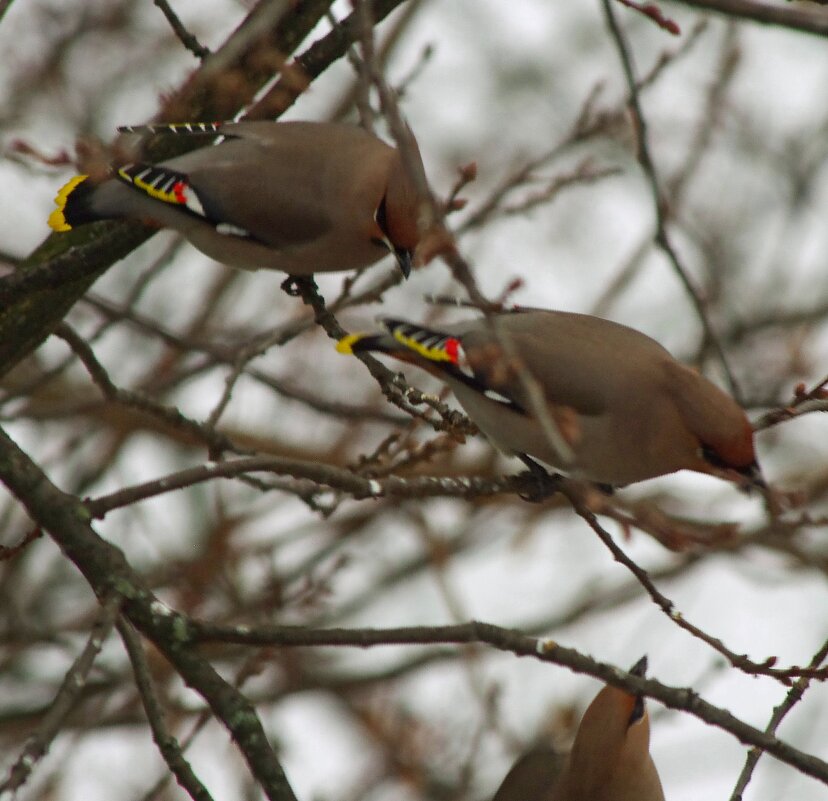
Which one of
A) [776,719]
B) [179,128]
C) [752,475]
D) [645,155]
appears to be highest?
[179,128]

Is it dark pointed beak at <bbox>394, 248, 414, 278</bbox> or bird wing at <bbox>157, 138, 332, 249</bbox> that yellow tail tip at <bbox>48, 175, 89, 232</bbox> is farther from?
dark pointed beak at <bbox>394, 248, 414, 278</bbox>

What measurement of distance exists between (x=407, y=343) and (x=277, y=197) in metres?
1.01

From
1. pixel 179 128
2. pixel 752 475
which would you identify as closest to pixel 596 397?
pixel 752 475

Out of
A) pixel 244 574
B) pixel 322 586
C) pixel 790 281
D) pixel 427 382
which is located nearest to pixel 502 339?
pixel 322 586

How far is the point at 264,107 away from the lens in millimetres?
4738

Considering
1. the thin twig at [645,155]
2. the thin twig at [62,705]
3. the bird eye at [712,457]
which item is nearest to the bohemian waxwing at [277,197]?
the thin twig at [645,155]

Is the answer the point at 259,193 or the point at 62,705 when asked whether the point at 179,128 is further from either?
the point at 62,705

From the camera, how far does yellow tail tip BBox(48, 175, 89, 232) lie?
14.7 ft

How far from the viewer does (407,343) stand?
13.8ft

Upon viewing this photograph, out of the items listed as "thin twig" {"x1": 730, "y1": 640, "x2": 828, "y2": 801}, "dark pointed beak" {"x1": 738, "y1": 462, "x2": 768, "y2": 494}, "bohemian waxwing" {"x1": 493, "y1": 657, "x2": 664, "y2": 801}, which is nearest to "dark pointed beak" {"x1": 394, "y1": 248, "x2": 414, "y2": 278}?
"dark pointed beak" {"x1": 738, "y1": 462, "x2": 768, "y2": 494}

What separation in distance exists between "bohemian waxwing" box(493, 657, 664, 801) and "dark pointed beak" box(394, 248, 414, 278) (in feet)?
5.41

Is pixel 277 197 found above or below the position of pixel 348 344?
above

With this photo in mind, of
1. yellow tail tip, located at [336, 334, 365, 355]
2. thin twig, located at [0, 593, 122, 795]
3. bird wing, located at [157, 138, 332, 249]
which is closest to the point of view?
thin twig, located at [0, 593, 122, 795]

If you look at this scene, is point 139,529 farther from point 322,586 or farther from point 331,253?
point 331,253
